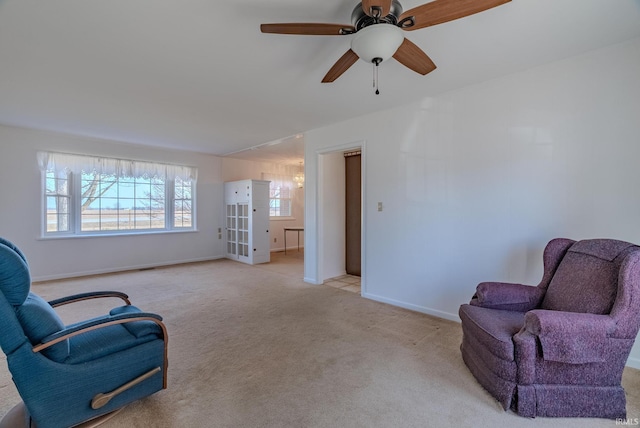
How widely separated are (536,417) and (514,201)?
69.0 inches

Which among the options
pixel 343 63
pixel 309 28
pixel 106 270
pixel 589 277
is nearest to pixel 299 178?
pixel 106 270

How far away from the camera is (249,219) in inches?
244

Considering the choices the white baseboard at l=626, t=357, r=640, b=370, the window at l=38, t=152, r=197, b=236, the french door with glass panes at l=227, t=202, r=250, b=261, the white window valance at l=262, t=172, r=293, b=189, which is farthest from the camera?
the white window valance at l=262, t=172, r=293, b=189

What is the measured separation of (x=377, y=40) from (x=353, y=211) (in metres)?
3.54

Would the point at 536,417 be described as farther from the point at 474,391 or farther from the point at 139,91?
the point at 139,91

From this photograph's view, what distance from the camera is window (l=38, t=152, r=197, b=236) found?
4.78 meters

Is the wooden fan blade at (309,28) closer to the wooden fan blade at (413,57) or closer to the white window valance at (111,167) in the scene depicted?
the wooden fan blade at (413,57)

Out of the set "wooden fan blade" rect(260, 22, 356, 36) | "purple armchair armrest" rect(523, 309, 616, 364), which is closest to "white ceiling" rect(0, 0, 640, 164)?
"wooden fan blade" rect(260, 22, 356, 36)

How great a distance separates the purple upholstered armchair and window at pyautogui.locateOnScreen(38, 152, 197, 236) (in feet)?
20.1

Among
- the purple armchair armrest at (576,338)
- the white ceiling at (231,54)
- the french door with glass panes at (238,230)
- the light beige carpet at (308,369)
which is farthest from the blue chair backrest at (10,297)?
the french door with glass panes at (238,230)

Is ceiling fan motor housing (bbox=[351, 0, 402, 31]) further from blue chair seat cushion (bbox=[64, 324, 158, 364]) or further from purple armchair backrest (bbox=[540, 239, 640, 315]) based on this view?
blue chair seat cushion (bbox=[64, 324, 158, 364])

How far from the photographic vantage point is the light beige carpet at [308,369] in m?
1.64

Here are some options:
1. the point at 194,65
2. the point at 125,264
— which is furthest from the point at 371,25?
the point at 125,264

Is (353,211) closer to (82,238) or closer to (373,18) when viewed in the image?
(373,18)
